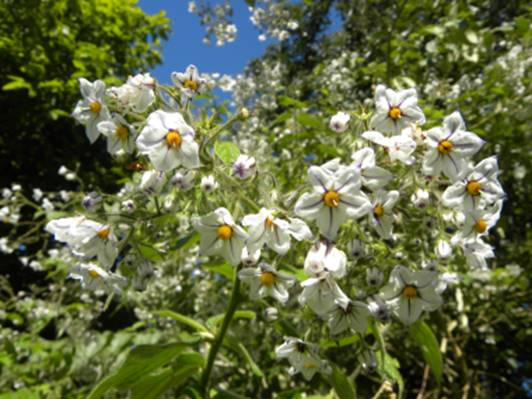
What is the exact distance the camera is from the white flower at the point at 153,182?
1.31 meters

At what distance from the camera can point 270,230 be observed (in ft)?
4.08

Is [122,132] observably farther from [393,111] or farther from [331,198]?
[393,111]

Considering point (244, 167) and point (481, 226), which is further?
point (481, 226)

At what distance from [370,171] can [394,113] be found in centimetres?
25

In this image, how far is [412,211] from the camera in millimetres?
1565

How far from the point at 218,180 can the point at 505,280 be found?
420cm

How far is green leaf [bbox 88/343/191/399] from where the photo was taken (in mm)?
1489

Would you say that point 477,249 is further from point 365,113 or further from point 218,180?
point 218,180

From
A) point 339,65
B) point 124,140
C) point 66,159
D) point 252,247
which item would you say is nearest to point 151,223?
point 124,140

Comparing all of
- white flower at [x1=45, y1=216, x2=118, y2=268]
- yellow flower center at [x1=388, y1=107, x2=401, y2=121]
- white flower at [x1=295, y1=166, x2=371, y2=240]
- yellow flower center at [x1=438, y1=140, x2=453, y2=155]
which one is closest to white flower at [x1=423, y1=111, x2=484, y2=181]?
yellow flower center at [x1=438, y1=140, x2=453, y2=155]

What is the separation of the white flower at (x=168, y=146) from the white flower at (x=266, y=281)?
0.31 meters

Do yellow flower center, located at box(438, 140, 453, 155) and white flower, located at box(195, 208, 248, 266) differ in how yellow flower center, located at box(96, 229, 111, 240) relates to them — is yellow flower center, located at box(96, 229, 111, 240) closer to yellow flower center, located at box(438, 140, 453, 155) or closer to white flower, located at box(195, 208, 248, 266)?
white flower, located at box(195, 208, 248, 266)

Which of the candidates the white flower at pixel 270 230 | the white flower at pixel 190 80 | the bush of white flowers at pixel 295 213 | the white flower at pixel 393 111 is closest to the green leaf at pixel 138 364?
the bush of white flowers at pixel 295 213

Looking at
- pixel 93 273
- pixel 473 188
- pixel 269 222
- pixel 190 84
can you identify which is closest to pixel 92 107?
pixel 190 84
